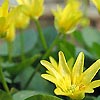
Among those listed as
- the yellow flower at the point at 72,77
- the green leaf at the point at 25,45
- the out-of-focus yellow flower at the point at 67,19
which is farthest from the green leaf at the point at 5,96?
the green leaf at the point at 25,45

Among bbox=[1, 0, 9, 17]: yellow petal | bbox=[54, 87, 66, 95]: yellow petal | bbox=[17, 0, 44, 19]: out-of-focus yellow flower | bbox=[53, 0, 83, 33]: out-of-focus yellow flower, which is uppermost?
bbox=[1, 0, 9, 17]: yellow petal

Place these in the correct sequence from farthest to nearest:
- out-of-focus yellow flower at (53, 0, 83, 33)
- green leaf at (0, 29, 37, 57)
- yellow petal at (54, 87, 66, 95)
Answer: green leaf at (0, 29, 37, 57)
out-of-focus yellow flower at (53, 0, 83, 33)
yellow petal at (54, 87, 66, 95)

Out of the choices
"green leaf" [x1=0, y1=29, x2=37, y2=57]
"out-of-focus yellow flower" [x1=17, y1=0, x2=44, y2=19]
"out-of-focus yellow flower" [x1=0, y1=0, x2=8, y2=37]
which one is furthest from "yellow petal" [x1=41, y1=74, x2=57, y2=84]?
"green leaf" [x1=0, y1=29, x2=37, y2=57]

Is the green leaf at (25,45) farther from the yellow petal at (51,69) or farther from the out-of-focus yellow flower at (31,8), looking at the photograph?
the yellow petal at (51,69)

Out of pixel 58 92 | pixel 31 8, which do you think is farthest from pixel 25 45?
pixel 58 92

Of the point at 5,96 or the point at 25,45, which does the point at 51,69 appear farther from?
the point at 25,45

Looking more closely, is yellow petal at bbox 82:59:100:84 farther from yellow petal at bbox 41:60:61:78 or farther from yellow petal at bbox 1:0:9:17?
yellow petal at bbox 1:0:9:17

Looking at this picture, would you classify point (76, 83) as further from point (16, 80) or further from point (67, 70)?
point (16, 80)
